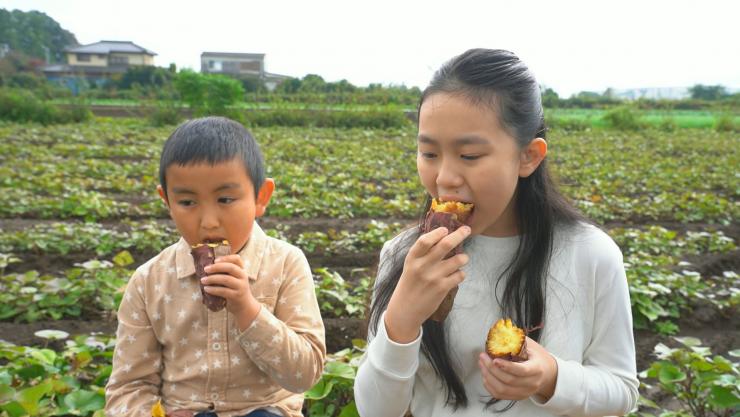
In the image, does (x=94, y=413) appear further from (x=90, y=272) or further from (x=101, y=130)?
(x=101, y=130)

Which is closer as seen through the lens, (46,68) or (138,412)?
(138,412)

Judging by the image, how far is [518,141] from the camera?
4.93 feet

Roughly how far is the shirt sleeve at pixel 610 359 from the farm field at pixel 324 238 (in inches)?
34.3

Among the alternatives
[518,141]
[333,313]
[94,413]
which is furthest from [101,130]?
[518,141]

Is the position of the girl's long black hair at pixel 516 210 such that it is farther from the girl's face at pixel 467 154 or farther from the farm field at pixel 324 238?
the farm field at pixel 324 238

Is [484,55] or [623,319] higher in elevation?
[484,55]

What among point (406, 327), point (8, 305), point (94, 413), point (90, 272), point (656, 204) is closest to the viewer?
point (406, 327)

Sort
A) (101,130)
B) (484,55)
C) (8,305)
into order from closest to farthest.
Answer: (484,55) < (8,305) < (101,130)

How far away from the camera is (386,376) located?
150cm

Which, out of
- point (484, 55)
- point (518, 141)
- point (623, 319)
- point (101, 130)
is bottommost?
point (101, 130)

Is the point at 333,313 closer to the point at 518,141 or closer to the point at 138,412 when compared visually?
the point at 138,412

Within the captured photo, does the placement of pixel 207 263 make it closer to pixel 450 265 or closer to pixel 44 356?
pixel 450 265

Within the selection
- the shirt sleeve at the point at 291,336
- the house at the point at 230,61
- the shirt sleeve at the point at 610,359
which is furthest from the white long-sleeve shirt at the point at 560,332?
the house at the point at 230,61

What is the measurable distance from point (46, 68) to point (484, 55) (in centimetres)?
6725
